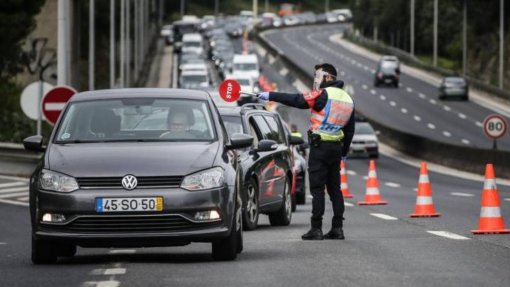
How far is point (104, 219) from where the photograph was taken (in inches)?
515

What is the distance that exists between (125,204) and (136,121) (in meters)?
1.43

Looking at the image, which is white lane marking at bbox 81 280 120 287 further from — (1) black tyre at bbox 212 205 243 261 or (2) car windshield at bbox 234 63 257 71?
(2) car windshield at bbox 234 63 257 71

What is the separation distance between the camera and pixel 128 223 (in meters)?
13.1

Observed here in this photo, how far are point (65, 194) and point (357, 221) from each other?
836 centimetres

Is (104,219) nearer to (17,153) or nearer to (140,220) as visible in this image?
(140,220)

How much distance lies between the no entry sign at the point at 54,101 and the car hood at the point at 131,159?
15350mm

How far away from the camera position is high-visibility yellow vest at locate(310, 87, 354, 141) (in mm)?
15895

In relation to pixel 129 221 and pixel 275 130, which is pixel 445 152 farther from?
pixel 129 221

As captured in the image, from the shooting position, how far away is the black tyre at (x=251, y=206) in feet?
59.2

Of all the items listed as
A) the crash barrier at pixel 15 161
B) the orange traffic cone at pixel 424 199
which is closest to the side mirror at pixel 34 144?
the orange traffic cone at pixel 424 199

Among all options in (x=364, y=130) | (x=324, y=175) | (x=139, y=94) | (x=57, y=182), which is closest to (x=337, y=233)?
(x=324, y=175)

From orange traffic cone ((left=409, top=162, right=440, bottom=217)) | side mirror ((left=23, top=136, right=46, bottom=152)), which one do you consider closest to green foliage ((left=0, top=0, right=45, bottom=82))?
orange traffic cone ((left=409, top=162, right=440, bottom=217))

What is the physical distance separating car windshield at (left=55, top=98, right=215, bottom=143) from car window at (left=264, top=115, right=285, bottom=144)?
5920 mm

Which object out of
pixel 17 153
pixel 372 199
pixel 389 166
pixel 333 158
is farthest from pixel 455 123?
pixel 333 158
